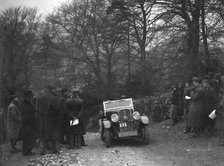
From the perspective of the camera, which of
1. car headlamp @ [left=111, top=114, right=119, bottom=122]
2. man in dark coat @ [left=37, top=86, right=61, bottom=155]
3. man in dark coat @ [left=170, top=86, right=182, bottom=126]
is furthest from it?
man in dark coat @ [left=170, top=86, right=182, bottom=126]

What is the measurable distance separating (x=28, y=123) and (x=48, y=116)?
2.73ft

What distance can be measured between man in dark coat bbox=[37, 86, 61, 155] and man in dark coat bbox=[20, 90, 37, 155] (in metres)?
0.38

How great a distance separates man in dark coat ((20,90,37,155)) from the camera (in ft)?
41.7

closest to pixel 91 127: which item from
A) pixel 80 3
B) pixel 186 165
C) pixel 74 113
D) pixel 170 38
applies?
pixel 80 3

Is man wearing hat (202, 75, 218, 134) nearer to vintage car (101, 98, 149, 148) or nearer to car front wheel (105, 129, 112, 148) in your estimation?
vintage car (101, 98, 149, 148)

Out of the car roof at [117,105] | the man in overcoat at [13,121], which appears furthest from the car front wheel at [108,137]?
the man in overcoat at [13,121]

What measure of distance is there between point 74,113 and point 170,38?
7.95 meters

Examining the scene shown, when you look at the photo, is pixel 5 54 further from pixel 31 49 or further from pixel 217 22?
pixel 217 22

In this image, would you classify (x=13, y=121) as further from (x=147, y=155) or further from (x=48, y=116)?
(x=147, y=155)

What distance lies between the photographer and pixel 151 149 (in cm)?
1270

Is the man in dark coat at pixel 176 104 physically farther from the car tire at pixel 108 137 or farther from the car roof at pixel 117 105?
the car tire at pixel 108 137

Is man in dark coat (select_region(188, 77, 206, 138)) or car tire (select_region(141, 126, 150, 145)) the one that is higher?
man in dark coat (select_region(188, 77, 206, 138))

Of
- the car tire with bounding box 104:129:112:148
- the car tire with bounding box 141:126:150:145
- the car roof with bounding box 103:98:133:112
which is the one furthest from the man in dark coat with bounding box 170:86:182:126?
the car tire with bounding box 104:129:112:148

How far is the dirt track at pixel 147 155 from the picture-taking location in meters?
10.4
